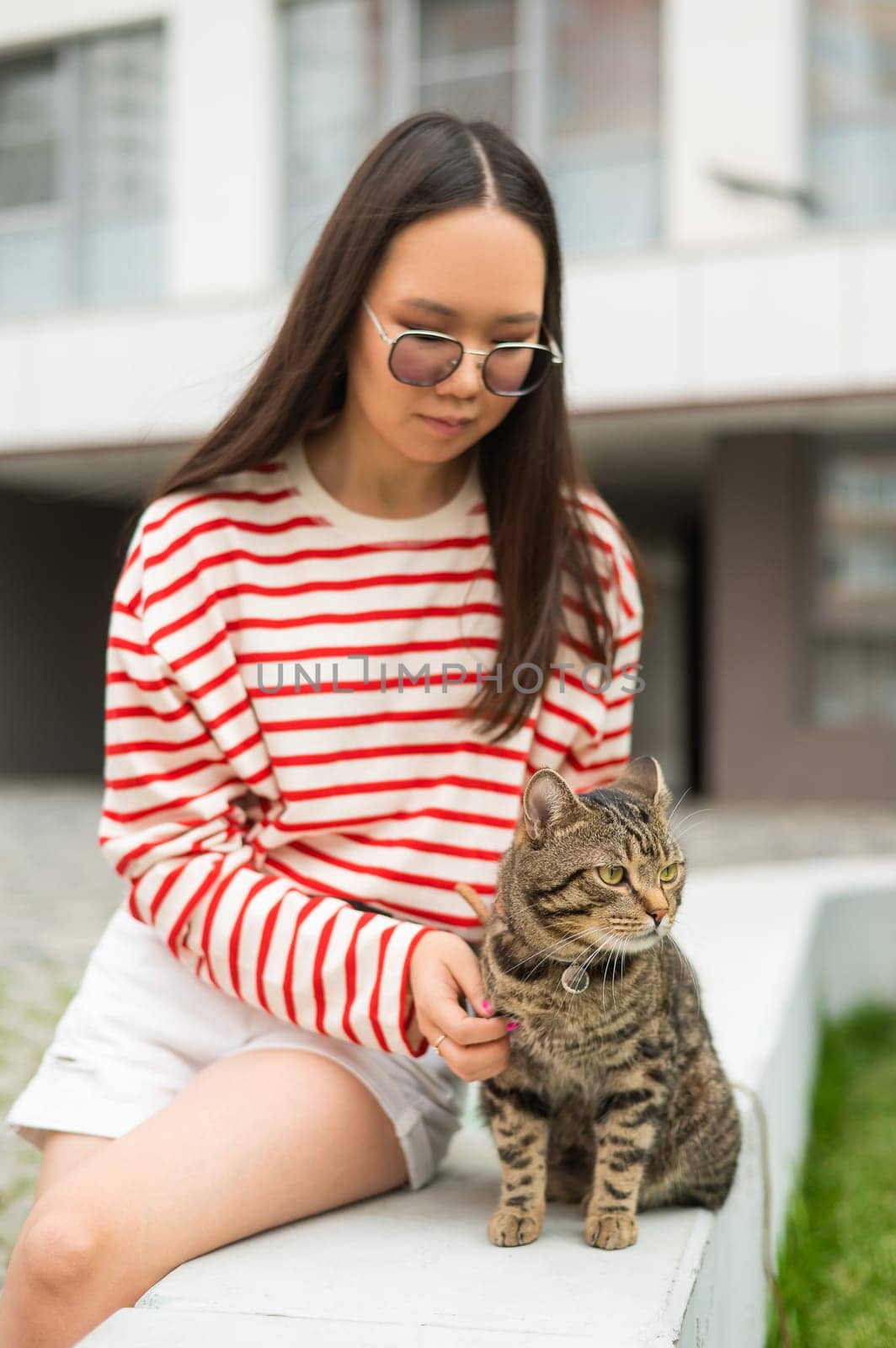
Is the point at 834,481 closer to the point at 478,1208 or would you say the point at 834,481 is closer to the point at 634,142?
the point at 634,142

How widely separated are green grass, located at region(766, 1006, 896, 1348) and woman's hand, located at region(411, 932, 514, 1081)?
1064 millimetres

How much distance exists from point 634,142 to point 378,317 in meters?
9.01

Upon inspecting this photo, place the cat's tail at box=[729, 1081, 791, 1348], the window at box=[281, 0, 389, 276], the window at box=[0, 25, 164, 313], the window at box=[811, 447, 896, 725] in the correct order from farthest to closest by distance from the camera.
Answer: the window at box=[0, 25, 164, 313] → the window at box=[281, 0, 389, 276] → the window at box=[811, 447, 896, 725] → the cat's tail at box=[729, 1081, 791, 1348]

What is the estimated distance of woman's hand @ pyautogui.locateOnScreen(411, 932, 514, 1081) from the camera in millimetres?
1619

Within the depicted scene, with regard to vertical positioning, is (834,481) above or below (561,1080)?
above

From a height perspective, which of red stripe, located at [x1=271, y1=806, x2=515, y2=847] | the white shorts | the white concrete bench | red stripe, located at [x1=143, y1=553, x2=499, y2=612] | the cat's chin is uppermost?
red stripe, located at [x1=143, y1=553, x2=499, y2=612]

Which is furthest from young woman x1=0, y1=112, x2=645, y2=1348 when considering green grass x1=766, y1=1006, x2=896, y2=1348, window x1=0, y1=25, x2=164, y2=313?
window x1=0, y1=25, x2=164, y2=313

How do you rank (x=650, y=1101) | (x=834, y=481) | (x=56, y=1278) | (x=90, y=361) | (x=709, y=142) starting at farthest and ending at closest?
1. (x=90, y=361)
2. (x=834, y=481)
3. (x=709, y=142)
4. (x=650, y=1101)
5. (x=56, y=1278)

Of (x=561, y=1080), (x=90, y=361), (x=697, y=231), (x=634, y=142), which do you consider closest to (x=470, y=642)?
(x=561, y=1080)

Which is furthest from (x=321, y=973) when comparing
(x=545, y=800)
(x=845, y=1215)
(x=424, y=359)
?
(x=845, y=1215)

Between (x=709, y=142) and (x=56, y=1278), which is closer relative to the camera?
(x=56, y=1278)

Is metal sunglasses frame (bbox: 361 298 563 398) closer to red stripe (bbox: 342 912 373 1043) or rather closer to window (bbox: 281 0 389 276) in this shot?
red stripe (bbox: 342 912 373 1043)

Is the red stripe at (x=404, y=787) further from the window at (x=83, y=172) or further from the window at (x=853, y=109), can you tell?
the window at (x=83, y=172)

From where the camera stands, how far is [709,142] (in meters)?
9.50
